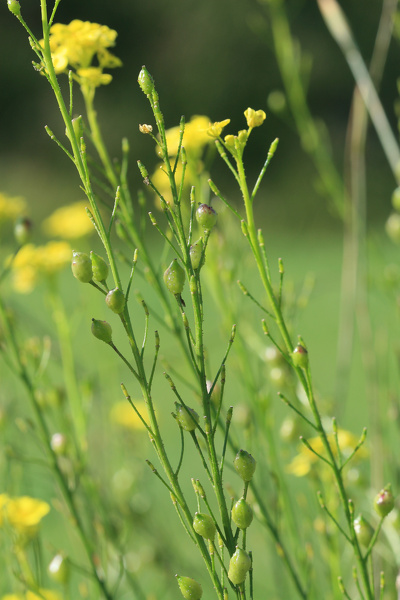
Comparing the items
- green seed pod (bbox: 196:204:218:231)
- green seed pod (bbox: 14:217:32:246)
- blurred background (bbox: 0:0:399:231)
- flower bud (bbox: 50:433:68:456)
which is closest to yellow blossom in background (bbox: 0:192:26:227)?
green seed pod (bbox: 14:217:32:246)

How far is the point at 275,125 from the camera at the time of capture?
4527 mm

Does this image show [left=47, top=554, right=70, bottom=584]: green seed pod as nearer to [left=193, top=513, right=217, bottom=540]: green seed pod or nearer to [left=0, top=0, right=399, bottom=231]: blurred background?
[left=193, top=513, right=217, bottom=540]: green seed pod

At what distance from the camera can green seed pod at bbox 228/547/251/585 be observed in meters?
0.24

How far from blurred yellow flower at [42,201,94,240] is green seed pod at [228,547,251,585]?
0.61m

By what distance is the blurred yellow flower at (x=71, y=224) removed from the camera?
2.75 ft

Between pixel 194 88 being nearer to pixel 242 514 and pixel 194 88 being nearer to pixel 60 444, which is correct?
pixel 60 444

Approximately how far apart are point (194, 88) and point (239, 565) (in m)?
4.91

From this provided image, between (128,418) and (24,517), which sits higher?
(128,418)

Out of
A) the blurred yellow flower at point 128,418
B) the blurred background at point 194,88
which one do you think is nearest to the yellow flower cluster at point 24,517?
the blurred yellow flower at point 128,418

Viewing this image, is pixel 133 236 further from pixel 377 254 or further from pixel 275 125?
pixel 275 125

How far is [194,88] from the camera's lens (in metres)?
4.91

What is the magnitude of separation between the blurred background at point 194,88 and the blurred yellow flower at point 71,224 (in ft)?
10.7

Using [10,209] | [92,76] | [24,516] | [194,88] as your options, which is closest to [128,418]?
[10,209]

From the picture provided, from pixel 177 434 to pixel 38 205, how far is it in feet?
12.0
